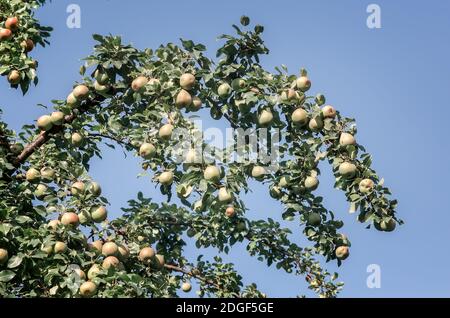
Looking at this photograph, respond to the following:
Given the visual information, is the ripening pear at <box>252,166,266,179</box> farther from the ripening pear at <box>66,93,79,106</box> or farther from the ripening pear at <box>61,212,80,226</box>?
the ripening pear at <box>66,93,79,106</box>

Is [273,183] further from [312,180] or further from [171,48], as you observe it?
[171,48]

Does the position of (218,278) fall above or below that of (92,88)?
below

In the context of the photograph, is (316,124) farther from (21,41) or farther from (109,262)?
(21,41)

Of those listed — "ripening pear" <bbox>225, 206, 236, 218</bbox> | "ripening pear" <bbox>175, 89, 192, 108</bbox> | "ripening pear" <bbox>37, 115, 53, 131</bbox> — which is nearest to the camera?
"ripening pear" <bbox>175, 89, 192, 108</bbox>

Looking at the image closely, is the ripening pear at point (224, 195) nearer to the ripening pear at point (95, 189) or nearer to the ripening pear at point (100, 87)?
the ripening pear at point (95, 189)

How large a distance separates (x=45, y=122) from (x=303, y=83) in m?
2.74

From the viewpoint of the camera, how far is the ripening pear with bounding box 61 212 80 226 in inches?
224

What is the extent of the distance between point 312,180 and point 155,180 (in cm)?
160

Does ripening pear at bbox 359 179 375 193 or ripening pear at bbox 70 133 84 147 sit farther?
ripening pear at bbox 70 133 84 147

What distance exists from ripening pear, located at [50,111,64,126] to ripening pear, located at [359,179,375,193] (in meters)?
3.20

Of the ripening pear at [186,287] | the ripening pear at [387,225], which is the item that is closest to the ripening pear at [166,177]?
the ripening pear at [387,225]

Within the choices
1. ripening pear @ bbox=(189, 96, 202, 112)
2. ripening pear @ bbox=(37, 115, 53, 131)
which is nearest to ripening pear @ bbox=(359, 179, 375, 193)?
ripening pear @ bbox=(189, 96, 202, 112)
